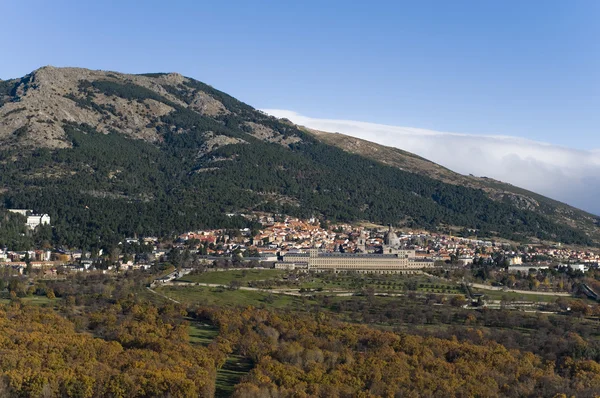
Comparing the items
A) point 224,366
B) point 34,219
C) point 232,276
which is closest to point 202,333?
point 224,366

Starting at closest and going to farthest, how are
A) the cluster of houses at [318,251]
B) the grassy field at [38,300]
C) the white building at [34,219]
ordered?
the grassy field at [38,300]
the cluster of houses at [318,251]
the white building at [34,219]

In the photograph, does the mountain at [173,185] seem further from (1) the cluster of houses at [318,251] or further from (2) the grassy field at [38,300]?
(2) the grassy field at [38,300]

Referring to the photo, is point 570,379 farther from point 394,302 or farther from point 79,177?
point 79,177

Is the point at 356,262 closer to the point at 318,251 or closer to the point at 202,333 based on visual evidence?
the point at 318,251

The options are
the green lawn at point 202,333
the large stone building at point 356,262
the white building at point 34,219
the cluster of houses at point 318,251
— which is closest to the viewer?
the green lawn at point 202,333

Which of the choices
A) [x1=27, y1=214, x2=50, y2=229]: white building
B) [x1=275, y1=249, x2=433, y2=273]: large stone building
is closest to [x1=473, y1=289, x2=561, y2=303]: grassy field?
[x1=275, y1=249, x2=433, y2=273]: large stone building

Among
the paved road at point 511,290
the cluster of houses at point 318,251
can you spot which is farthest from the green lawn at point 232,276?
the paved road at point 511,290

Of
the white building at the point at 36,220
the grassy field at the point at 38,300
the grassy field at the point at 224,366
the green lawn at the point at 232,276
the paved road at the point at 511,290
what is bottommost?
the grassy field at the point at 224,366
